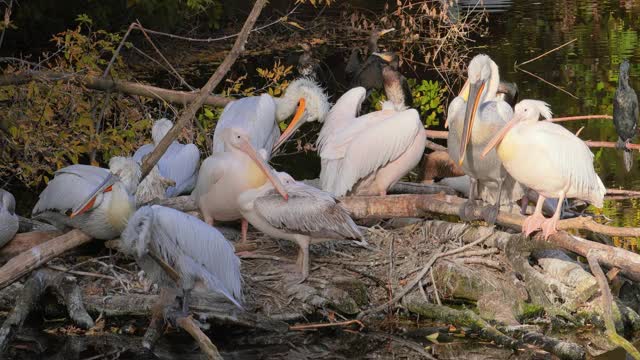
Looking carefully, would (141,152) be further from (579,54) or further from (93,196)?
(579,54)

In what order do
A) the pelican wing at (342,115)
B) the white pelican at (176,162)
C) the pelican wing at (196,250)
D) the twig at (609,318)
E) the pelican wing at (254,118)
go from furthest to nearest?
the white pelican at (176,162) → the pelican wing at (342,115) → the pelican wing at (254,118) → the pelican wing at (196,250) → the twig at (609,318)

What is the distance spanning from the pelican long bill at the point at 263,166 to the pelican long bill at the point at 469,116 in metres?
0.95

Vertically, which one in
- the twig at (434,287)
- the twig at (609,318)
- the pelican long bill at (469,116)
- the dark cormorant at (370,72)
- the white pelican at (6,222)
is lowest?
the twig at (434,287)

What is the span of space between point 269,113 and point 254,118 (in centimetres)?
15

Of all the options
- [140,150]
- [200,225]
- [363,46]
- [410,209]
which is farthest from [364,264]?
[363,46]

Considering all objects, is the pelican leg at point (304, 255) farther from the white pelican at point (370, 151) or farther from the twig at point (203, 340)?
the twig at point (203, 340)

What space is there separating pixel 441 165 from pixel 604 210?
3.83ft

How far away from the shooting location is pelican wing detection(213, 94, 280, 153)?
6.23 meters

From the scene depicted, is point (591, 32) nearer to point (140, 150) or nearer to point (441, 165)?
point (441, 165)

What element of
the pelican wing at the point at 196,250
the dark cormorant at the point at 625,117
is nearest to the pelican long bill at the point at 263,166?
the pelican wing at the point at 196,250

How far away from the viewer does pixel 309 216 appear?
212 inches

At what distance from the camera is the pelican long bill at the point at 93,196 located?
5254 millimetres

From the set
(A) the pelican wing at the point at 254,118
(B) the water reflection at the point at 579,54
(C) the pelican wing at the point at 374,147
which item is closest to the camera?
(C) the pelican wing at the point at 374,147

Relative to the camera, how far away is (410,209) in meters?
5.59
